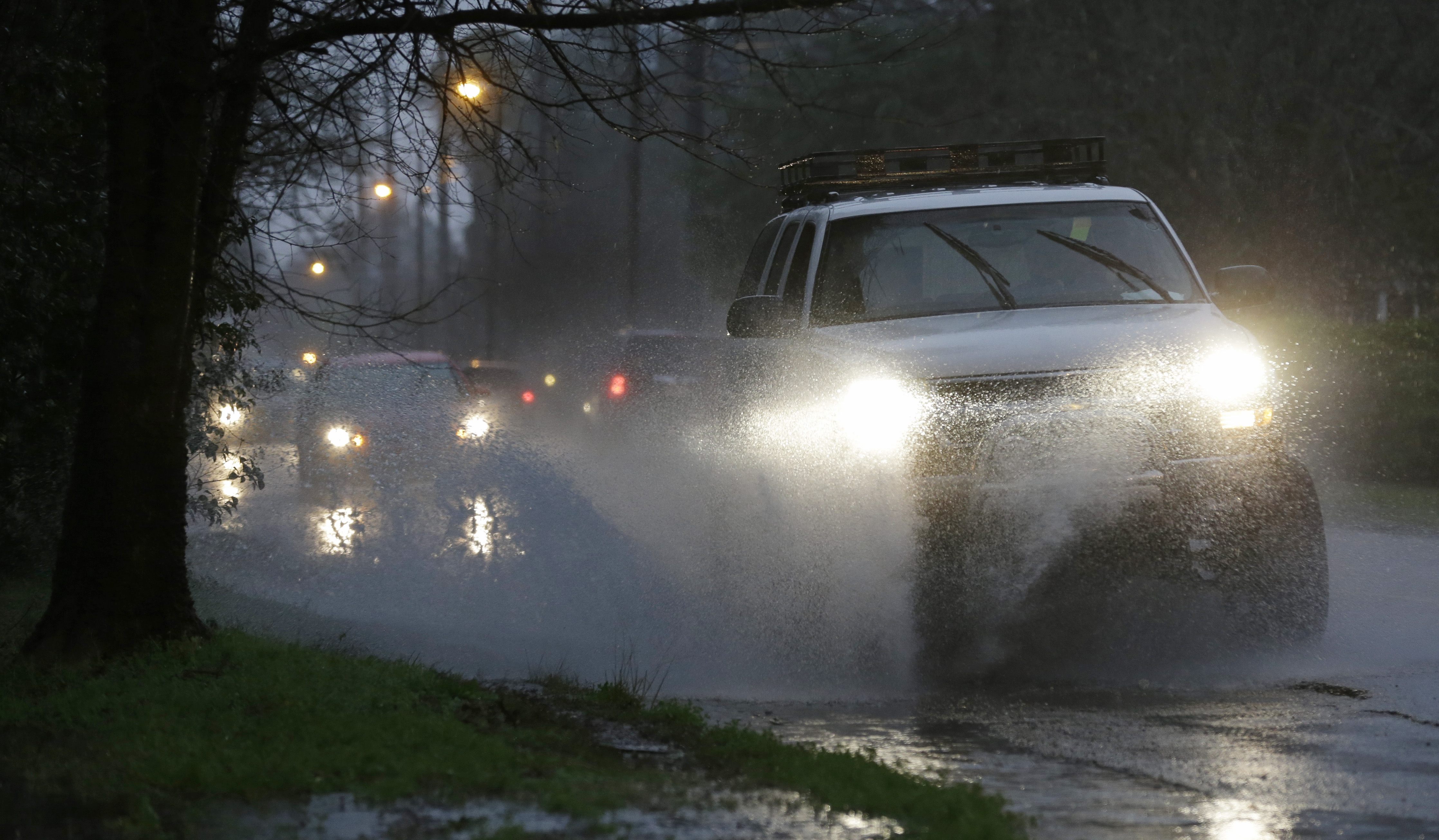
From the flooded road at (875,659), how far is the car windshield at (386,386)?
13.6 feet

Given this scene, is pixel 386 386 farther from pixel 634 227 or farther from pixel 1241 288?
pixel 1241 288

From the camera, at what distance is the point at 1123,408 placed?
755 centimetres

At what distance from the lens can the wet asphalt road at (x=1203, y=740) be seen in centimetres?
512

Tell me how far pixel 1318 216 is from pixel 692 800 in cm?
2207

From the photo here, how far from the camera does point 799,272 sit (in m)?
9.88

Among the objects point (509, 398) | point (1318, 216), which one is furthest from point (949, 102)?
point (509, 398)

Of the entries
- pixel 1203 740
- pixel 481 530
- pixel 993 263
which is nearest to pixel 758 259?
pixel 481 530

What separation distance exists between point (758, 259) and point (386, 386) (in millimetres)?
8555

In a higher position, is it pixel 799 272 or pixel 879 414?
pixel 799 272

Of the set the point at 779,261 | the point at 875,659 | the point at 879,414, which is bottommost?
the point at 875,659

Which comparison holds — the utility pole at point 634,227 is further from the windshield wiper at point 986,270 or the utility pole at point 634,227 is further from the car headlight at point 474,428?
the windshield wiper at point 986,270

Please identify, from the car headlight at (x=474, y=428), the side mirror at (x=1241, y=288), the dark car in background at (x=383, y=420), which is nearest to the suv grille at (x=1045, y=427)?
the side mirror at (x=1241, y=288)

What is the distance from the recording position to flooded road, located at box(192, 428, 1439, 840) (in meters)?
5.52

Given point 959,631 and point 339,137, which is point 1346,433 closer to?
point 959,631
